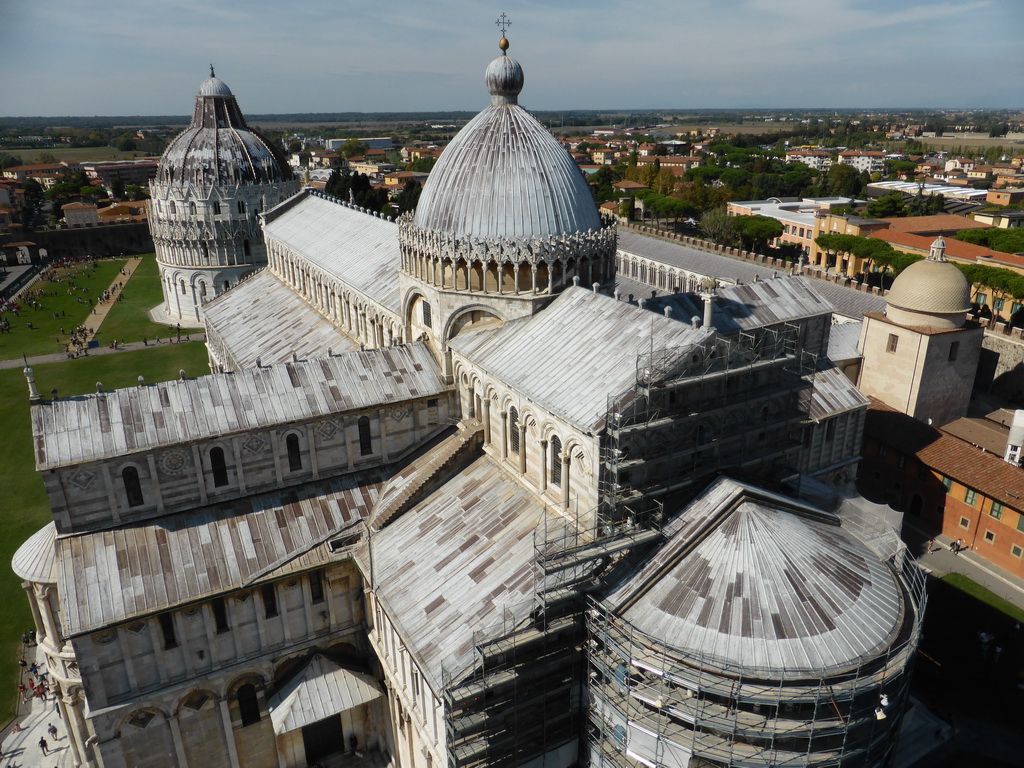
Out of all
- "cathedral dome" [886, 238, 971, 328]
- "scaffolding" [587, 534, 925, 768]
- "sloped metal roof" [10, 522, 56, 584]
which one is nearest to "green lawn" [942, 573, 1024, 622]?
"cathedral dome" [886, 238, 971, 328]

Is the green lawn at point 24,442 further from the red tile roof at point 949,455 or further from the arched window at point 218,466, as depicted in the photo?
the red tile roof at point 949,455

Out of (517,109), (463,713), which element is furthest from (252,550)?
(517,109)

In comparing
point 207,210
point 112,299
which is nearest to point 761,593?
point 207,210

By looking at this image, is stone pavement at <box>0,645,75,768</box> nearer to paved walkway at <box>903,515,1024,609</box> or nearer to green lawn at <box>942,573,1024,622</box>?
paved walkway at <box>903,515,1024,609</box>

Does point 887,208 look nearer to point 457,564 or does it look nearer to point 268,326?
point 268,326

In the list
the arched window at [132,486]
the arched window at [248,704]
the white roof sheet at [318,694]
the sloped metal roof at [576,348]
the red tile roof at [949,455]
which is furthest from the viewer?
the red tile roof at [949,455]

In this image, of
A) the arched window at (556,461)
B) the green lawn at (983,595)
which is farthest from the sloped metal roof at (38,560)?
A: the green lawn at (983,595)

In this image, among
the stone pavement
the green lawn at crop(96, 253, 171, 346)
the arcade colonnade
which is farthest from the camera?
the green lawn at crop(96, 253, 171, 346)
